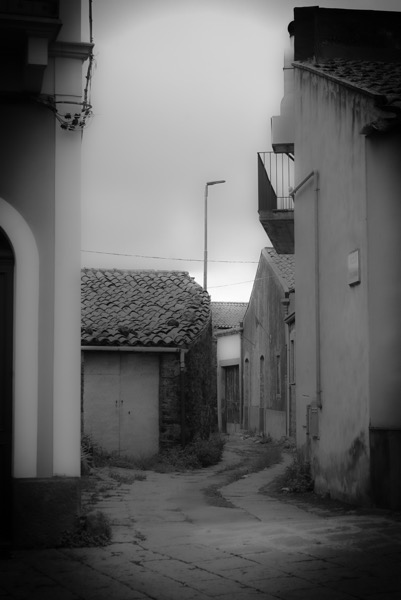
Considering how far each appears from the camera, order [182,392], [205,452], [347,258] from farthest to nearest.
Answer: [182,392]
[205,452]
[347,258]

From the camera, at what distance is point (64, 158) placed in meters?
7.89


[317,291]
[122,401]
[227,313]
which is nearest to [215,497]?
[317,291]

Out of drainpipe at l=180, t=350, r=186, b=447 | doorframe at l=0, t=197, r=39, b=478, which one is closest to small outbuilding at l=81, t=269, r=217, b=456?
drainpipe at l=180, t=350, r=186, b=447

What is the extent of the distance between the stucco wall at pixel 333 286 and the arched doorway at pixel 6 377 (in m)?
4.40

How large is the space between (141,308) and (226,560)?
47.0ft

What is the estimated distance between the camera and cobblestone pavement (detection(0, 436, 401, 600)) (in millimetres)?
5844

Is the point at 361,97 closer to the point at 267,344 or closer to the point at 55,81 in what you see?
the point at 55,81

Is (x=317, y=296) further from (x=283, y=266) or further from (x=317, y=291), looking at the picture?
(x=283, y=266)

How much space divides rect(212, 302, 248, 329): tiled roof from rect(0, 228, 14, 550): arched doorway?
144 ft

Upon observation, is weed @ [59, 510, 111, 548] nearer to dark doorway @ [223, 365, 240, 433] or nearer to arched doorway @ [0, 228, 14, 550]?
arched doorway @ [0, 228, 14, 550]

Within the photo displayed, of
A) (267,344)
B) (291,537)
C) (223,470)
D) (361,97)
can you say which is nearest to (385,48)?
(361,97)

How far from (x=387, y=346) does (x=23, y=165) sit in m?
4.74

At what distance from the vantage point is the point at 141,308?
825 inches

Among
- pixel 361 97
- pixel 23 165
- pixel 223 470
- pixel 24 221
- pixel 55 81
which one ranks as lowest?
pixel 223 470
